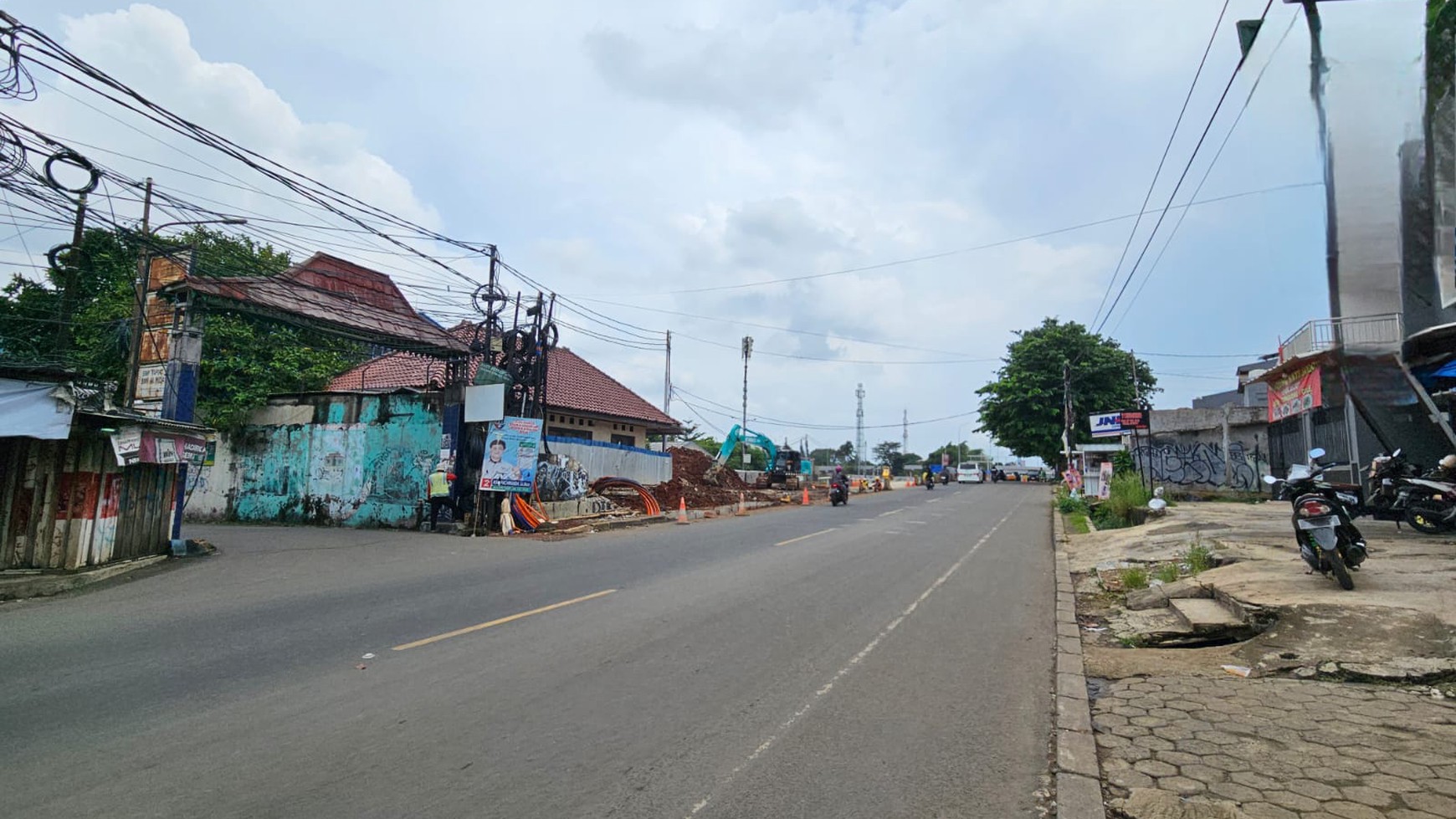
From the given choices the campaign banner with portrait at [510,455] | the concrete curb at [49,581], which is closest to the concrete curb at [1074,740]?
the concrete curb at [49,581]

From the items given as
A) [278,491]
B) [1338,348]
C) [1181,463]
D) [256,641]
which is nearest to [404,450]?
[278,491]

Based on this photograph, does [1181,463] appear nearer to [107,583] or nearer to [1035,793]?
[1035,793]

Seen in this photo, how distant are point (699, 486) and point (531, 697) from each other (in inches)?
980

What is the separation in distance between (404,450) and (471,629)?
531 inches

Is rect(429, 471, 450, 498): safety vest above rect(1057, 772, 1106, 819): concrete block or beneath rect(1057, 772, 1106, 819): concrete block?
above

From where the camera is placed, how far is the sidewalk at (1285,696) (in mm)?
3309

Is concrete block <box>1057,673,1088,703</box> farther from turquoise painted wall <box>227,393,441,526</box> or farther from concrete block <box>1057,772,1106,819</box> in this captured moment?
turquoise painted wall <box>227,393,441,526</box>

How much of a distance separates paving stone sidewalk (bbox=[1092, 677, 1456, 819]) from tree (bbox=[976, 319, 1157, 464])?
4121 centimetres

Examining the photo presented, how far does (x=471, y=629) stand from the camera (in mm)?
6879

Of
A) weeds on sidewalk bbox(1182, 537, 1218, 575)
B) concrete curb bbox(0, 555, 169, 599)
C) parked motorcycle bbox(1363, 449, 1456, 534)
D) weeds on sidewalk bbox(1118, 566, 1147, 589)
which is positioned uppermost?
parked motorcycle bbox(1363, 449, 1456, 534)

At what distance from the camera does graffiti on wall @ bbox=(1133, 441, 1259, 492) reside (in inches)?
1101

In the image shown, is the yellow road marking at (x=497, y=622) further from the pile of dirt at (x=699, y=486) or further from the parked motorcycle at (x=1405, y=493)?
the pile of dirt at (x=699, y=486)

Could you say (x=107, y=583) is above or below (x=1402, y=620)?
below

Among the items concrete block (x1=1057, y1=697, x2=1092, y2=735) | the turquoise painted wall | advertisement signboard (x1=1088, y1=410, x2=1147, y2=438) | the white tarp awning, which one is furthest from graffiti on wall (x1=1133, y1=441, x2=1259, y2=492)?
the white tarp awning
